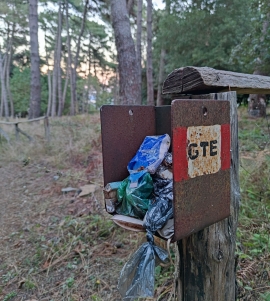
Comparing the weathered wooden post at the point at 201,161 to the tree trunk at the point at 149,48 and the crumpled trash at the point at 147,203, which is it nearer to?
the crumpled trash at the point at 147,203

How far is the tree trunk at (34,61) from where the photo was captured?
8.27m

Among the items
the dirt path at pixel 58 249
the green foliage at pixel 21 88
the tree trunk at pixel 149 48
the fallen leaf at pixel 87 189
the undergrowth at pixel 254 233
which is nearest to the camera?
the undergrowth at pixel 254 233

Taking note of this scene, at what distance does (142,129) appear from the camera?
117 centimetres

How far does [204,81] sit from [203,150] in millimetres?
241

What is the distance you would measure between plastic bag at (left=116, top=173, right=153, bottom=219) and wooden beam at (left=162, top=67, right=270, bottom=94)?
1.19 ft

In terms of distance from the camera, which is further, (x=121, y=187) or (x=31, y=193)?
(x=31, y=193)

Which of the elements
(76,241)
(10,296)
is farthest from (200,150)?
(76,241)

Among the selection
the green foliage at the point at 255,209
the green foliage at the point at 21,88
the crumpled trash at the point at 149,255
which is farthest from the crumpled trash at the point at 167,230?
the green foliage at the point at 21,88

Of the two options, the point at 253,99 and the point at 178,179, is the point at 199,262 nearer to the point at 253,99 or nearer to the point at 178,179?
the point at 178,179

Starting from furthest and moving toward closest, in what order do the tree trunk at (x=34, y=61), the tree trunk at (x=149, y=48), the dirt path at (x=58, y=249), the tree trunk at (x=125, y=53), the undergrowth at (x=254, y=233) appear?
the tree trunk at (x=149, y=48), the tree trunk at (x=34, y=61), the tree trunk at (x=125, y=53), the dirt path at (x=58, y=249), the undergrowth at (x=254, y=233)

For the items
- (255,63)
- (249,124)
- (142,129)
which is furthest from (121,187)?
(249,124)

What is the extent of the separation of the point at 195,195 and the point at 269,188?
2067 mm

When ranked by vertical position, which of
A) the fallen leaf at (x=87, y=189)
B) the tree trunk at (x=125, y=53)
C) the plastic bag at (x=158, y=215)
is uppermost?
the tree trunk at (x=125, y=53)

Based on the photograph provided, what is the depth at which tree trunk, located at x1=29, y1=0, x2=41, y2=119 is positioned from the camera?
8.27 meters
